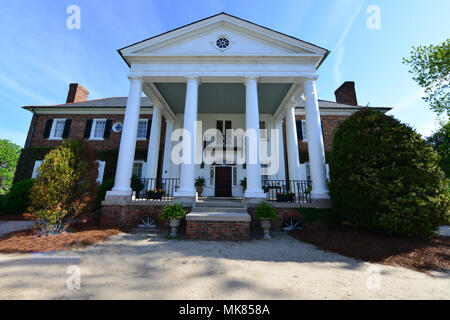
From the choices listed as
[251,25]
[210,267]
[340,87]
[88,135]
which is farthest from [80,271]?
[340,87]

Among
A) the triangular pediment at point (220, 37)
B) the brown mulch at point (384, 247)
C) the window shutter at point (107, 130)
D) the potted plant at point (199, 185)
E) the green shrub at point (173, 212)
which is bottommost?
the brown mulch at point (384, 247)

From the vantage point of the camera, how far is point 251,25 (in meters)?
8.84

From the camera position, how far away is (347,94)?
53.8ft

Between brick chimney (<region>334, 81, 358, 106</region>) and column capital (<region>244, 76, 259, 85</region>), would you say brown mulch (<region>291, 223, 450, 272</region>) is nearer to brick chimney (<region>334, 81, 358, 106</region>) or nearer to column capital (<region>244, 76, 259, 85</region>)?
column capital (<region>244, 76, 259, 85</region>)

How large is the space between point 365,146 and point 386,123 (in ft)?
3.34

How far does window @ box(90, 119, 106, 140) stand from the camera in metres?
14.2

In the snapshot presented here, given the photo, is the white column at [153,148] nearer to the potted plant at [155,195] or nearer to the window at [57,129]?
the potted plant at [155,195]

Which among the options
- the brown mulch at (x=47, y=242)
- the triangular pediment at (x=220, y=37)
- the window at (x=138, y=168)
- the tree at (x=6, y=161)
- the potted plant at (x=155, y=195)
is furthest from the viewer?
the tree at (x=6, y=161)

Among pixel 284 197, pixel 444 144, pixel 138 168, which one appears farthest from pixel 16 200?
pixel 444 144

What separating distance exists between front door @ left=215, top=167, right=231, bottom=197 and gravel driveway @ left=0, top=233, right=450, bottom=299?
767 cm

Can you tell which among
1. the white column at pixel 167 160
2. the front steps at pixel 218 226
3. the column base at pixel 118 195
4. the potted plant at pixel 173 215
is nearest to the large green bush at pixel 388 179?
the front steps at pixel 218 226

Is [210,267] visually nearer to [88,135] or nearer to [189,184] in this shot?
[189,184]

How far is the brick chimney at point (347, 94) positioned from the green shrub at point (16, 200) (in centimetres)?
2377

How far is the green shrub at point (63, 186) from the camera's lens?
5562 millimetres
